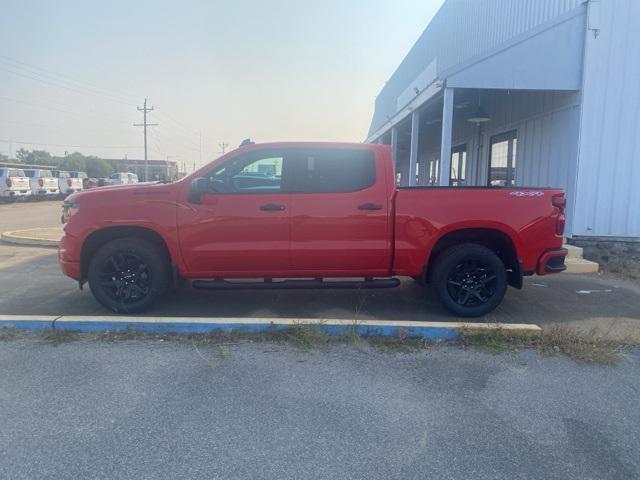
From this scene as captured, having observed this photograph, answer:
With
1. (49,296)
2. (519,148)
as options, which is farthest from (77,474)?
(519,148)

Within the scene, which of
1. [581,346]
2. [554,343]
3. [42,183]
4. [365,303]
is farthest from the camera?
[42,183]

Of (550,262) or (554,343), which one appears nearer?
(554,343)

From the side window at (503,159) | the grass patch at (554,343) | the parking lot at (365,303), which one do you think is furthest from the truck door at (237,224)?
the side window at (503,159)

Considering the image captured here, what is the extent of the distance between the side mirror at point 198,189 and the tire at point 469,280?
2.65m

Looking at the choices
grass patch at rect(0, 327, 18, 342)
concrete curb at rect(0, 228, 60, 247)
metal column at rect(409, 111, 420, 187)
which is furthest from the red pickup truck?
metal column at rect(409, 111, 420, 187)

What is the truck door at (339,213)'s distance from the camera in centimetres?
562

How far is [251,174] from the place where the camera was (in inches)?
227

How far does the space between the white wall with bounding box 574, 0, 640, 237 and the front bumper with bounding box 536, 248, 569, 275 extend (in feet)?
12.8

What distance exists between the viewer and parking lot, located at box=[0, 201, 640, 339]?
589 centimetres

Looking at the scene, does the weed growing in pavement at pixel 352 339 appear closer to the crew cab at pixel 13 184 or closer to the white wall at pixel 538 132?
the white wall at pixel 538 132

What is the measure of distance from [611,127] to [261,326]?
7.54 m

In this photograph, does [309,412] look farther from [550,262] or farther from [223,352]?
[550,262]

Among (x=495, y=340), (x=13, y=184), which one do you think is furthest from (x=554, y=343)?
(x=13, y=184)

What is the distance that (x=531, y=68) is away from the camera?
9.19 meters
